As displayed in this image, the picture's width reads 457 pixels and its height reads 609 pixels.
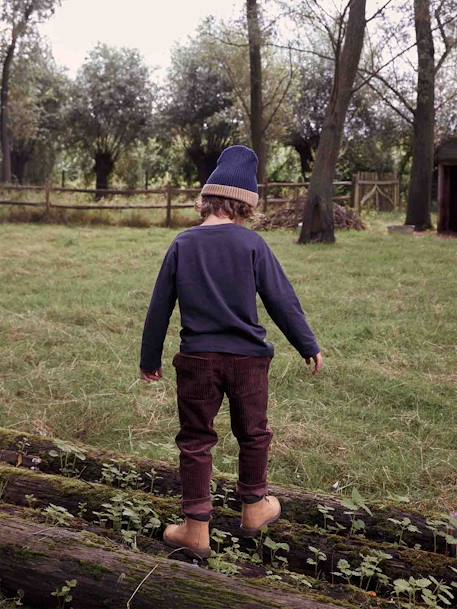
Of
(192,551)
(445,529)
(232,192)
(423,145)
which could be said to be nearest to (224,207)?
(232,192)

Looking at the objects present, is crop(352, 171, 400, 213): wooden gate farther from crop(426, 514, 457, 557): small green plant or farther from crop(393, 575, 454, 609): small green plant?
crop(393, 575, 454, 609): small green plant

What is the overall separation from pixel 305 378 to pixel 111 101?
33.3m

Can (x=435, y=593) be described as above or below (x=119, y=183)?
below

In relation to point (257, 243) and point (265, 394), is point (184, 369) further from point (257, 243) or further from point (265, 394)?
point (257, 243)

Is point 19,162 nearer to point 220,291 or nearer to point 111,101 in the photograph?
point 111,101

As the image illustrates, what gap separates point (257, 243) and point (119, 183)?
41.8 meters

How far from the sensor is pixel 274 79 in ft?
110

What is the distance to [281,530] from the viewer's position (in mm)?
3076

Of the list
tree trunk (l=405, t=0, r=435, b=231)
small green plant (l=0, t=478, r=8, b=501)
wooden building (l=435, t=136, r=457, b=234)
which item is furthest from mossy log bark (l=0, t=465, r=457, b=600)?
tree trunk (l=405, t=0, r=435, b=231)

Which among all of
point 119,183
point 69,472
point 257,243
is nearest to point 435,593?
point 257,243

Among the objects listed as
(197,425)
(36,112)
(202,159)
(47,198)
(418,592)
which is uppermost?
(36,112)

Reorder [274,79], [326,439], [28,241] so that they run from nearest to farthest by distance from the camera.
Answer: [326,439] < [28,241] < [274,79]

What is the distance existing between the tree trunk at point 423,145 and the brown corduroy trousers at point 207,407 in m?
17.0

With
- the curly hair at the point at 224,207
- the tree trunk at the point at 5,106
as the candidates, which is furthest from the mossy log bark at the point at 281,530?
the tree trunk at the point at 5,106
